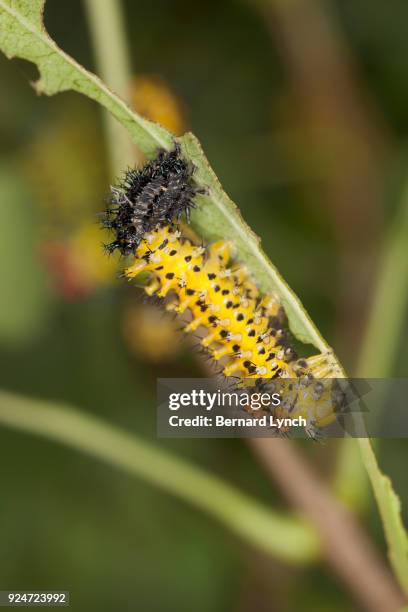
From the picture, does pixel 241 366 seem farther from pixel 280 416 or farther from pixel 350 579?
pixel 350 579

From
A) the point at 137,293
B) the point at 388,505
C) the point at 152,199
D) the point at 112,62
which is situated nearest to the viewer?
the point at 388,505

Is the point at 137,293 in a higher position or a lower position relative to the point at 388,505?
higher

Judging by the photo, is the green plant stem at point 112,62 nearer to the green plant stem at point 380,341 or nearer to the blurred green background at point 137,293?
the blurred green background at point 137,293

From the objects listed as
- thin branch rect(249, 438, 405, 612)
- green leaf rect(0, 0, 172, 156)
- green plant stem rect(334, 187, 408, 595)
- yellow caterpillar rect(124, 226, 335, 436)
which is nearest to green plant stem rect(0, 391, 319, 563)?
thin branch rect(249, 438, 405, 612)

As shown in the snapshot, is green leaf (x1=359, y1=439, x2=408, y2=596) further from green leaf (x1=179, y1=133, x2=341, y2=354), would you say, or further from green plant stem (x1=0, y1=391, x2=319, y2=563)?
green plant stem (x1=0, y1=391, x2=319, y2=563)

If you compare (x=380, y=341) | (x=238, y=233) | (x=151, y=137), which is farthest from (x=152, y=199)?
(x=380, y=341)

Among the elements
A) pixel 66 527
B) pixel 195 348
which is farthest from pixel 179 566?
pixel 195 348

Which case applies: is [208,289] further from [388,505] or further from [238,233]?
[388,505]
